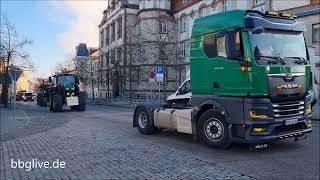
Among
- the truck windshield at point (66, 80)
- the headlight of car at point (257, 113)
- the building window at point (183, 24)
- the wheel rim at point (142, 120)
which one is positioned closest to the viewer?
the headlight of car at point (257, 113)

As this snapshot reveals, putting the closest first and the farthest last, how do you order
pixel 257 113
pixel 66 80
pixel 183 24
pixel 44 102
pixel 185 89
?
pixel 257 113 → pixel 185 89 → pixel 66 80 → pixel 44 102 → pixel 183 24

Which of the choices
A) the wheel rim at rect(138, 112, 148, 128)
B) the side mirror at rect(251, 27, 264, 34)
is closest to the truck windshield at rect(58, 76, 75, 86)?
the wheel rim at rect(138, 112, 148, 128)

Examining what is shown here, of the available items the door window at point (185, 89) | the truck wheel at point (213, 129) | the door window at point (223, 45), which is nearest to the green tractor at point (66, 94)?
the door window at point (185, 89)

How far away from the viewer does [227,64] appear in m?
9.34

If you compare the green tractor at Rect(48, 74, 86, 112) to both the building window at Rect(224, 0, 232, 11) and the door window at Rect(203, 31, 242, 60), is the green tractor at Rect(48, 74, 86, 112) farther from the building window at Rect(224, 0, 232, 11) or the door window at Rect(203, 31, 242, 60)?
the building window at Rect(224, 0, 232, 11)

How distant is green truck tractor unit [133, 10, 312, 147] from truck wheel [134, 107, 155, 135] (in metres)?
2.62

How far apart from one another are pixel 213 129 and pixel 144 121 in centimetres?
382

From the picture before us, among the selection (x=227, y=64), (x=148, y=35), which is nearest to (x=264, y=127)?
(x=227, y=64)

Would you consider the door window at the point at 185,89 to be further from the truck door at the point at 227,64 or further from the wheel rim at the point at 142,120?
the truck door at the point at 227,64

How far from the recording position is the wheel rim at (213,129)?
966cm

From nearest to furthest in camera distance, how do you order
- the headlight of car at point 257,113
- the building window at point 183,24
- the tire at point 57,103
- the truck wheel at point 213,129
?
1. the headlight of car at point 257,113
2. the truck wheel at point 213,129
3. the tire at point 57,103
4. the building window at point 183,24

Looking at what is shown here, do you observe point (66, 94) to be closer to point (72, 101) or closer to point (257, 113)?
point (72, 101)

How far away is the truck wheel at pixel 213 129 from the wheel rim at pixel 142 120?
3.16 metres

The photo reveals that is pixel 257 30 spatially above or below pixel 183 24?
below
